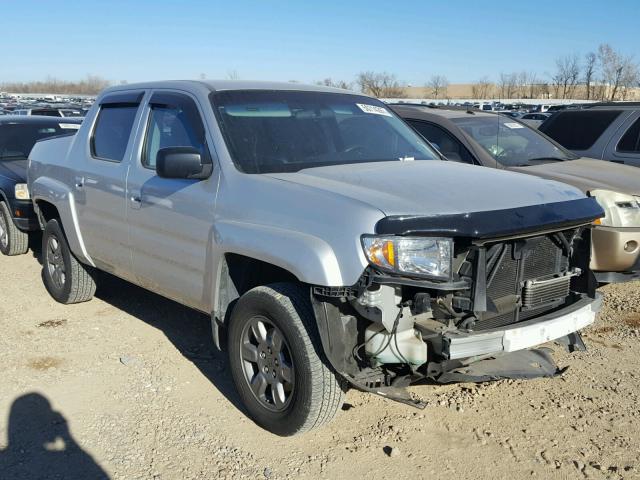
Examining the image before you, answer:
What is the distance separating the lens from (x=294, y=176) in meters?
3.71

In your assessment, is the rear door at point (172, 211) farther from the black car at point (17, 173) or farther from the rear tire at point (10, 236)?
the rear tire at point (10, 236)

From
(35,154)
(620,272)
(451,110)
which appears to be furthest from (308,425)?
(451,110)

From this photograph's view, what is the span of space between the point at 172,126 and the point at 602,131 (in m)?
5.85

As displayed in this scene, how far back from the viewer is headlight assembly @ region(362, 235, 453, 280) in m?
3.03

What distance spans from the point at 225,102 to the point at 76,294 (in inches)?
109

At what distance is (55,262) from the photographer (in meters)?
6.15

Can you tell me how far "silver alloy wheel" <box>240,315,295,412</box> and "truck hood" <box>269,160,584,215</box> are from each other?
86cm

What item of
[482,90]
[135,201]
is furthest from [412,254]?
[482,90]

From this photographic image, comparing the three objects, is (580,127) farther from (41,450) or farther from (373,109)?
(41,450)

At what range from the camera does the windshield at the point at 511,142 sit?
21.9ft

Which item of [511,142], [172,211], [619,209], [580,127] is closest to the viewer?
[172,211]

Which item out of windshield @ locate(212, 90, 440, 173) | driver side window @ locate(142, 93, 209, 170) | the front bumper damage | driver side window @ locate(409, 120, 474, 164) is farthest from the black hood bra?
driver side window @ locate(409, 120, 474, 164)

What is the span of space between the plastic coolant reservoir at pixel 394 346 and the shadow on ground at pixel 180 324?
129cm

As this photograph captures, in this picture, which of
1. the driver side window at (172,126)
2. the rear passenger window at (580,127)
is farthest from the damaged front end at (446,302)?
the rear passenger window at (580,127)
